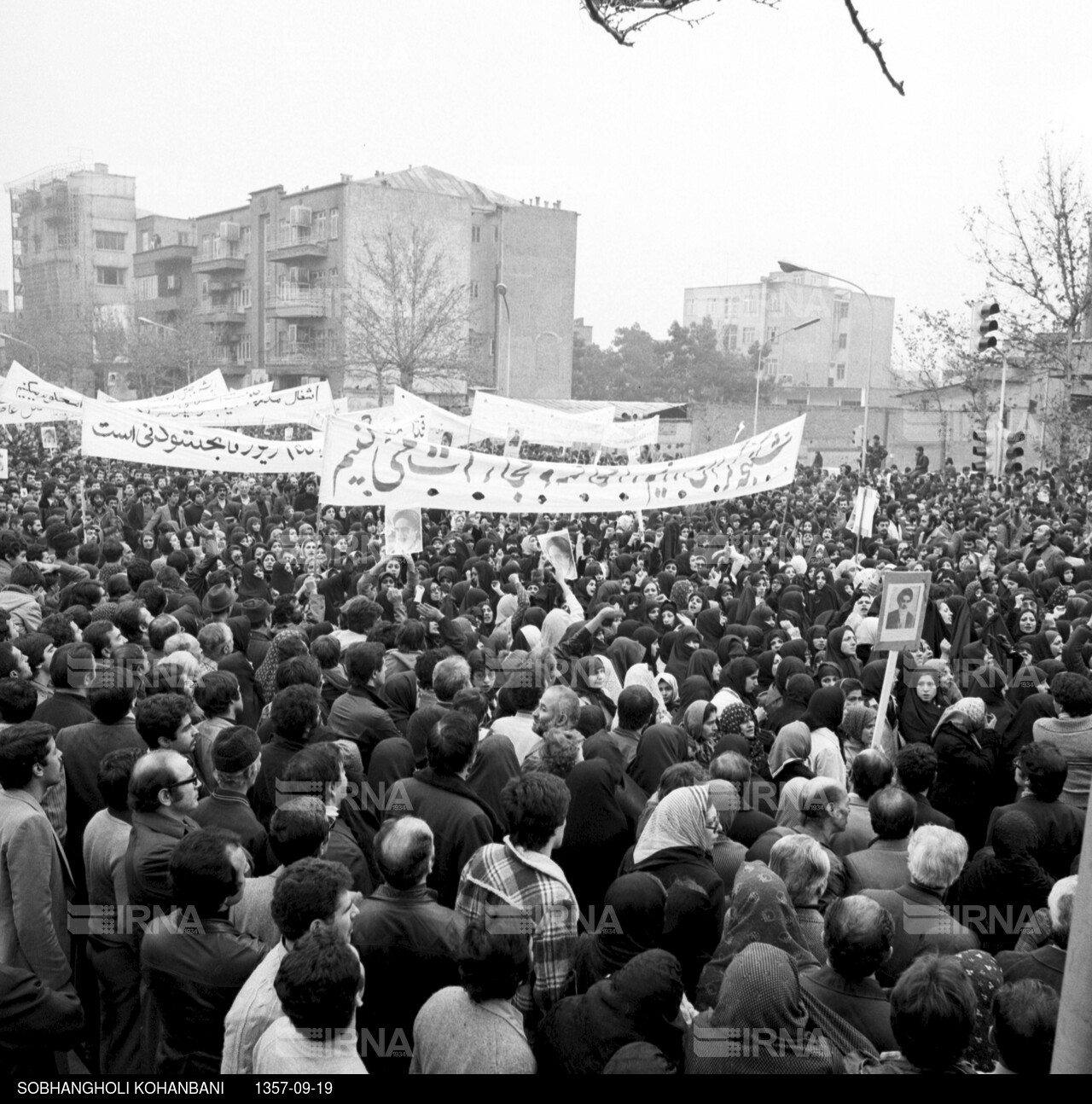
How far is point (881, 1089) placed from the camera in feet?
7.59

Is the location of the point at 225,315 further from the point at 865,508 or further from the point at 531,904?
the point at 531,904

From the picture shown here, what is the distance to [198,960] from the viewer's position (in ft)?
11.4

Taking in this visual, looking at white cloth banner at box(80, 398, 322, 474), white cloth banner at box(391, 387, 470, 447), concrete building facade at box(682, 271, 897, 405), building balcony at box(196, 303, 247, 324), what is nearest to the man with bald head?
white cloth banner at box(80, 398, 322, 474)

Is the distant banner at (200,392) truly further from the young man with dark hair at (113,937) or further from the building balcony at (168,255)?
the building balcony at (168,255)

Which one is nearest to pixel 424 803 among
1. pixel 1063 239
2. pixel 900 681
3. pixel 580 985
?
pixel 580 985

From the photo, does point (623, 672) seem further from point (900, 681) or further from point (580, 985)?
point (580, 985)

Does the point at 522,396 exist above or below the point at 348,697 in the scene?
above

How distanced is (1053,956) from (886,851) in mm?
1000

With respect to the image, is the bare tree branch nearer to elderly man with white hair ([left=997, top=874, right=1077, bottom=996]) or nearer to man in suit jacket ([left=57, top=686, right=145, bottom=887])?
elderly man with white hair ([left=997, top=874, right=1077, bottom=996])

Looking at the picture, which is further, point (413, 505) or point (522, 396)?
point (522, 396)

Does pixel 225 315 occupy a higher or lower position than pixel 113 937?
higher

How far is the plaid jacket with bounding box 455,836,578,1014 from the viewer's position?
387 centimetres

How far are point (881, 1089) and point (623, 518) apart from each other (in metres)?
15.3

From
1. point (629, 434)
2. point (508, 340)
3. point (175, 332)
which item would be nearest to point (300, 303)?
point (175, 332)
